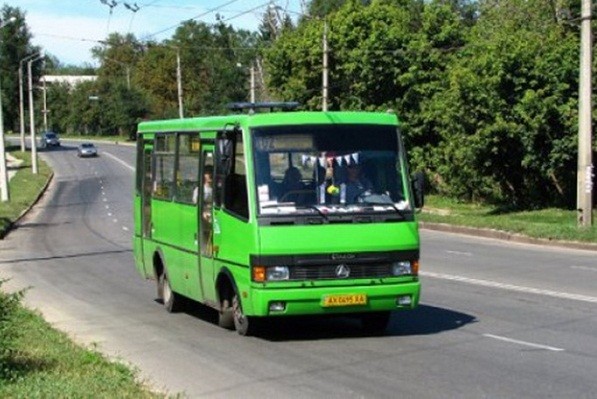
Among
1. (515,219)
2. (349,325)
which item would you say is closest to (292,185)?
(349,325)

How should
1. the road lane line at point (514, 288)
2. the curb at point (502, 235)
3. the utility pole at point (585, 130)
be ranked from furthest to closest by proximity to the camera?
the utility pole at point (585, 130), the curb at point (502, 235), the road lane line at point (514, 288)

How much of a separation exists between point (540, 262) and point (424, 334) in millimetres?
9869

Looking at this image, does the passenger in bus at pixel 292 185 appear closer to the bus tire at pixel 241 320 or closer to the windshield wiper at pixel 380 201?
the windshield wiper at pixel 380 201

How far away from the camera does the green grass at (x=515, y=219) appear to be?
27219mm

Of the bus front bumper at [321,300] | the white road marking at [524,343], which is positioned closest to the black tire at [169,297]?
the bus front bumper at [321,300]

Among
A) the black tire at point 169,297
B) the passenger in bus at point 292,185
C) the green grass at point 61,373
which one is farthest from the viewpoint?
the black tire at point 169,297

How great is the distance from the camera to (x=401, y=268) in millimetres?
12000

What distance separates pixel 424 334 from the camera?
1255cm

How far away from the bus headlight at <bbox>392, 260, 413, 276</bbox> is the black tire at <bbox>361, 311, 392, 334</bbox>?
2.83 feet

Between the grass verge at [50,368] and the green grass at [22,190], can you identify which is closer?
the grass verge at [50,368]

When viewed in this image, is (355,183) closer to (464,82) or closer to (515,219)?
Answer: (515,219)

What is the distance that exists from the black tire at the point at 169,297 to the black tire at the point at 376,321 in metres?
3.54

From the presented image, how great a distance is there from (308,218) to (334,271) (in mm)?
624

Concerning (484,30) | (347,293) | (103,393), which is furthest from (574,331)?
(484,30)
